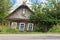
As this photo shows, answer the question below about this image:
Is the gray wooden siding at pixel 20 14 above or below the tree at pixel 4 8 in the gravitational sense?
below

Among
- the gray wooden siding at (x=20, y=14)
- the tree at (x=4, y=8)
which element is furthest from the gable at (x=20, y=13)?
the tree at (x=4, y=8)

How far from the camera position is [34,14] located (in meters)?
17.5

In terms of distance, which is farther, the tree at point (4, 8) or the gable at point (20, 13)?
the gable at point (20, 13)

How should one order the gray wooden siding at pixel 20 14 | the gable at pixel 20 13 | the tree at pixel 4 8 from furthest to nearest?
the gray wooden siding at pixel 20 14, the gable at pixel 20 13, the tree at pixel 4 8

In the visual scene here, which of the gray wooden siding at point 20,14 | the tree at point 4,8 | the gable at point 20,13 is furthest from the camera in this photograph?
the gray wooden siding at point 20,14

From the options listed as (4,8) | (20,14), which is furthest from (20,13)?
(4,8)

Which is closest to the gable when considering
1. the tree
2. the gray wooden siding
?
the gray wooden siding

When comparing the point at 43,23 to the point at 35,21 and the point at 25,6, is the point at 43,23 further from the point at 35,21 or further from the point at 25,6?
the point at 25,6

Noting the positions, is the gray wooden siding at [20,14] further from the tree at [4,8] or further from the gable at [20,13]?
the tree at [4,8]

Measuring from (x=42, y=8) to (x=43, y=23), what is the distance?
137 centimetres

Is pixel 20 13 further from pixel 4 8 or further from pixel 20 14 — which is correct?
pixel 4 8

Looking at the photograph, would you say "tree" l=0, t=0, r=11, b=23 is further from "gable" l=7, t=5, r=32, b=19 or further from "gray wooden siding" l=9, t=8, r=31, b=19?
"gray wooden siding" l=9, t=8, r=31, b=19

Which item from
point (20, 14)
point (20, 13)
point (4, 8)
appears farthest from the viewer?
point (20, 13)

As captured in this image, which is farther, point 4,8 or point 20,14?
point 20,14
